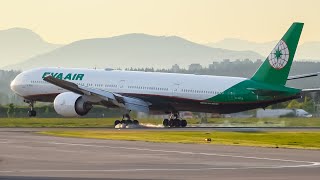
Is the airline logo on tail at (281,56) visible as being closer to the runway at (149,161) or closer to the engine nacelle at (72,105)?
the engine nacelle at (72,105)

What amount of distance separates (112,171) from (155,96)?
58626 mm

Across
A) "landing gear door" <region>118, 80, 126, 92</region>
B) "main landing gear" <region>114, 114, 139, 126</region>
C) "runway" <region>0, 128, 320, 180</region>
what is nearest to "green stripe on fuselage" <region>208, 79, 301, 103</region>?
"main landing gear" <region>114, 114, 139, 126</region>

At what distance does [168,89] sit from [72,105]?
30.4 ft

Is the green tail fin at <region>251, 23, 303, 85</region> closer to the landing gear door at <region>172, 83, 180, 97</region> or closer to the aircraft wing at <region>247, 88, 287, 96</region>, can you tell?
the aircraft wing at <region>247, 88, 287, 96</region>

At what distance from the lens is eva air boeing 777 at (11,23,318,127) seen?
89062 mm

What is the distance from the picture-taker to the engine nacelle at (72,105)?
94.5 m

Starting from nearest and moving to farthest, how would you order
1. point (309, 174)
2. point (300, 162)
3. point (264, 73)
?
point (309, 174), point (300, 162), point (264, 73)

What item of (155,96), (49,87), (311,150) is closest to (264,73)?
(155,96)

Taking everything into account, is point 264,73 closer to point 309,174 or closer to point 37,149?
point 37,149

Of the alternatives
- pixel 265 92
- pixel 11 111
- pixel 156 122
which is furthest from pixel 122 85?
pixel 11 111

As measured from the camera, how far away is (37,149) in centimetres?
5125

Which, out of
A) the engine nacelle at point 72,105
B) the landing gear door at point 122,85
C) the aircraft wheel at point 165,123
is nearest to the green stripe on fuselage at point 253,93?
the aircraft wheel at point 165,123

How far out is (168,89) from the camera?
94.8 meters

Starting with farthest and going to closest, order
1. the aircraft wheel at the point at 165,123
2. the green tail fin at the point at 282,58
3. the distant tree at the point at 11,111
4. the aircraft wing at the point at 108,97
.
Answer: the distant tree at the point at 11,111, the aircraft wheel at the point at 165,123, the aircraft wing at the point at 108,97, the green tail fin at the point at 282,58
